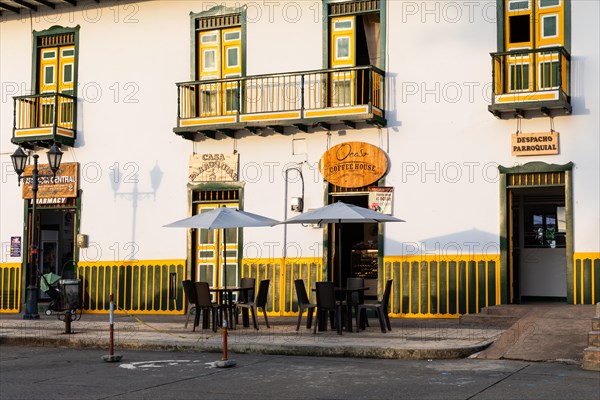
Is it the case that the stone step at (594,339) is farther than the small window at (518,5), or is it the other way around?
the small window at (518,5)

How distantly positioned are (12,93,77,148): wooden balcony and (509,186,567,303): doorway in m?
10.3

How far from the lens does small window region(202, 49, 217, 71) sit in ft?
64.2

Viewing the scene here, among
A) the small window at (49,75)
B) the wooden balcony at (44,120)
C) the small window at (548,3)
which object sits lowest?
the wooden balcony at (44,120)

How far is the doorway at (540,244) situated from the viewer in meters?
18.8

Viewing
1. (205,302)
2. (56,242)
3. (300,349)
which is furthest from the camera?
(56,242)

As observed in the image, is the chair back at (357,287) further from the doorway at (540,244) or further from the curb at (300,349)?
the doorway at (540,244)

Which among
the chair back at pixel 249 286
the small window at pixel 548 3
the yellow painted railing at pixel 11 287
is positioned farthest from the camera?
the yellow painted railing at pixel 11 287

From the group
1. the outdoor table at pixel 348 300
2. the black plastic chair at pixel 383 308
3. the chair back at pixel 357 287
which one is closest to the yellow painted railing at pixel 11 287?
the chair back at pixel 357 287

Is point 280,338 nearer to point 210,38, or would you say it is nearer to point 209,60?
point 209,60

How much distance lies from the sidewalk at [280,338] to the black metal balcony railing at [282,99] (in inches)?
164

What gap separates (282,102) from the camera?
18547mm

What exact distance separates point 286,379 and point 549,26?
965 centimetres

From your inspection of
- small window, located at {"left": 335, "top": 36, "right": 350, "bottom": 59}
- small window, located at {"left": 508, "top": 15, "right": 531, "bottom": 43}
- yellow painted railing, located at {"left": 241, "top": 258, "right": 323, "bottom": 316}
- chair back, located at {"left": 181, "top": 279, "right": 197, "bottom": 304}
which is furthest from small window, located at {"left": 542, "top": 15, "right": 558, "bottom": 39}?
chair back, located at {"left": 181, "top": 279, "right": 197, "bottom": 304}

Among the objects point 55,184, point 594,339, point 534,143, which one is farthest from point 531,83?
point 55,184
